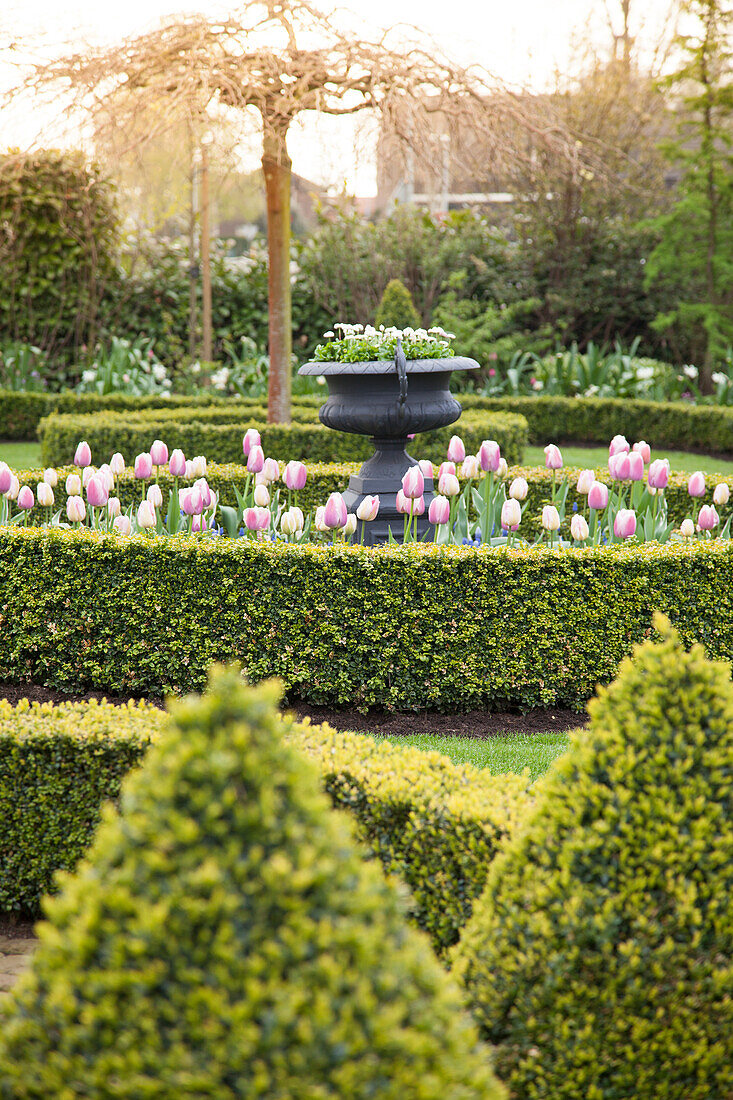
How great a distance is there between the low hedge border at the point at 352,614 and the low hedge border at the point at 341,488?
1.52 metres

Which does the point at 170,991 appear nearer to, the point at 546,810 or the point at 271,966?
the point at 271,966

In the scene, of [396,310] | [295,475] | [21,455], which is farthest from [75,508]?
[396,310]

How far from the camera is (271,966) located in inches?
49.0

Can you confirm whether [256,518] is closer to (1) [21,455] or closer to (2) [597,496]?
(2) [597,496]

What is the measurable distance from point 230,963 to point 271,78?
8854mm

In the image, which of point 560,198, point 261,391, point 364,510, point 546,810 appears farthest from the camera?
point 560,198

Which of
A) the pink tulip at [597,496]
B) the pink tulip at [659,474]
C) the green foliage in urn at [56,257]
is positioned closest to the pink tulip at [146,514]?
the pink tulip at [597,496]

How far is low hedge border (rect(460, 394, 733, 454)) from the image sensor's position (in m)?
12.7

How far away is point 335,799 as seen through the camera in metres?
2.72

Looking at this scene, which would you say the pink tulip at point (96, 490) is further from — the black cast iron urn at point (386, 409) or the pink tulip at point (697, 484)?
the pink tulip at point (697, 484)

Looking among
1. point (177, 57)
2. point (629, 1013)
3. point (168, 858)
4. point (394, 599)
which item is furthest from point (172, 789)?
point (177, 57)

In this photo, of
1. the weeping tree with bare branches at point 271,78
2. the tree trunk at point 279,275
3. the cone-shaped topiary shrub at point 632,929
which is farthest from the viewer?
the tree trunk at point 279,275

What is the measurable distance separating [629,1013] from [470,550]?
311 centimetres

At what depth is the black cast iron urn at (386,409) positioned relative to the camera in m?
6.21
